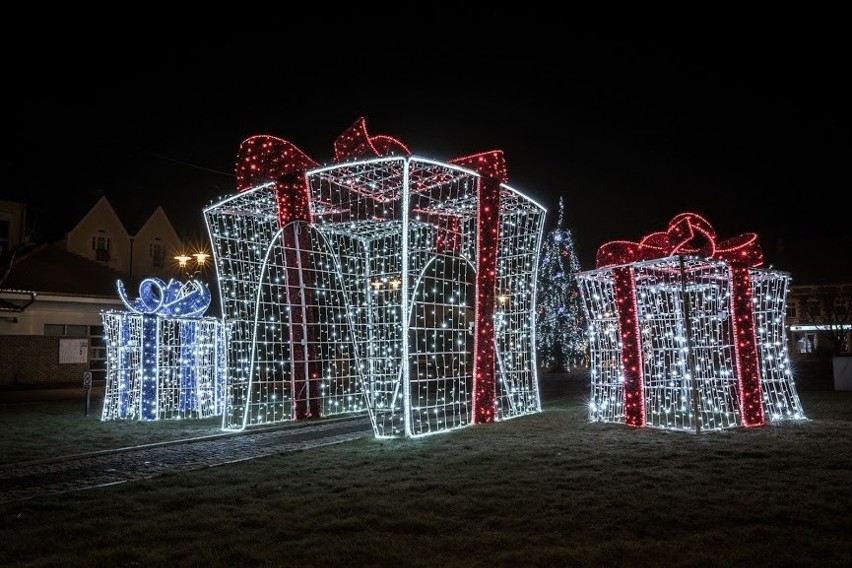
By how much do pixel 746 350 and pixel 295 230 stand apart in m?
7.65

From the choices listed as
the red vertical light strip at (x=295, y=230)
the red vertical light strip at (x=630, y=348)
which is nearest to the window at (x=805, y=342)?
the red vertical light strip at (x=630, y=348)

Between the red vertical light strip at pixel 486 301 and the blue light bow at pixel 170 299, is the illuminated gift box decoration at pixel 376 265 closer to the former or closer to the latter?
the red vertical light strip at pixel 486 301

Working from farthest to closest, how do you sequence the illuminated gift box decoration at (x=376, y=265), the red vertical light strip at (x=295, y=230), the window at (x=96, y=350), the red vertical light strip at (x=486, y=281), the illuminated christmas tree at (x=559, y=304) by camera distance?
the illuminated christmas tree at (x=559, y=304), the window at (x=96, y=350), the red vertical light strip at (x=295, y=230), the red vertical light strip at (x=486, y=281), the illuminated gift box decoration at (x=376, y=265)

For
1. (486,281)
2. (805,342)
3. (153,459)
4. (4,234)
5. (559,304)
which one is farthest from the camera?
(805,342)

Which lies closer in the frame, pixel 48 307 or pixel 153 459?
pixel 153 459

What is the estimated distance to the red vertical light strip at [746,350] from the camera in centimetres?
1076

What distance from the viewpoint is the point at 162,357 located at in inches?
567

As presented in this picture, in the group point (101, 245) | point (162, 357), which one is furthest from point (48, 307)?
point (162, 357)

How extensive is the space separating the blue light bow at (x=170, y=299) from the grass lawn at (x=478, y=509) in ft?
15.6

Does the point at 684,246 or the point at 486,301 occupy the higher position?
the point at 684,246

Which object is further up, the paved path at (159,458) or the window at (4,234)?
the window at (4,234)

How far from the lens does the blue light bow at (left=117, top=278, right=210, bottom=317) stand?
13.9 m

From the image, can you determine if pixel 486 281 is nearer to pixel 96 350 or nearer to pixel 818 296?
pixel 96 350

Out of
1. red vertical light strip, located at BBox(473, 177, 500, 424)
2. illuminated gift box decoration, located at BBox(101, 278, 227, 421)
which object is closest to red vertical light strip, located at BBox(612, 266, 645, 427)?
red vertical light strip, located at BBox(473, 177, 500, 424)
